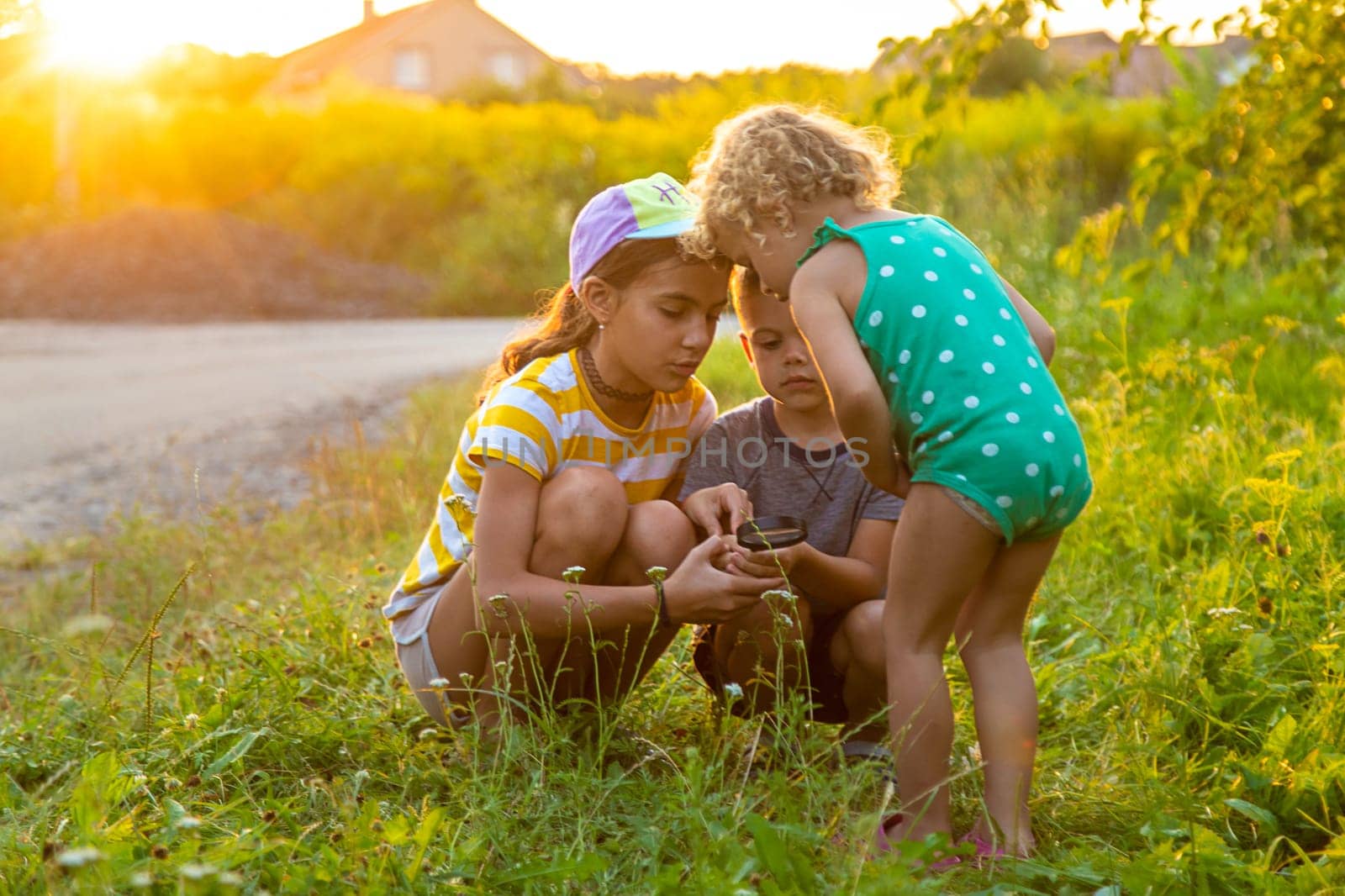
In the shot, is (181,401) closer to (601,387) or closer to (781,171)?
(601,387)

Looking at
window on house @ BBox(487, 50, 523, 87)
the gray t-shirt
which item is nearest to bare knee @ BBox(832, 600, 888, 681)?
the gray t-shirt

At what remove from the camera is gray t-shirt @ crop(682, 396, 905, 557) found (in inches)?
102

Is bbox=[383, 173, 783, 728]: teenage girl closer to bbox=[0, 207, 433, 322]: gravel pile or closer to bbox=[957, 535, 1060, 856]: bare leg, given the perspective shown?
bbox=[957, 535, 1060, 856]: bare leg

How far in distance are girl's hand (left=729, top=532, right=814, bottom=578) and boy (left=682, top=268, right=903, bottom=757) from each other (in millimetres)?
76

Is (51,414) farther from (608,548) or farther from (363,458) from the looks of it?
(608,548)

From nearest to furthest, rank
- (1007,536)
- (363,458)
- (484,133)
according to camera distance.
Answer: (1007,536), (363,458), (484,133)

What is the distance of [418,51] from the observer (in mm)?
44469

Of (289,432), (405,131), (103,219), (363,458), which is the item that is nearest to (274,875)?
(363,458)

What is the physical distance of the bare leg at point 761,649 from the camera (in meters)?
2.46

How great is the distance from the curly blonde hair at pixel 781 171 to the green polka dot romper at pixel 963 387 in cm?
Answer: 10

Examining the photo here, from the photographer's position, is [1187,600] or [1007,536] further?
[1187,600]

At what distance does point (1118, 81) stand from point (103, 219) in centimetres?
2742

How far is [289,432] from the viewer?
7.69 metres

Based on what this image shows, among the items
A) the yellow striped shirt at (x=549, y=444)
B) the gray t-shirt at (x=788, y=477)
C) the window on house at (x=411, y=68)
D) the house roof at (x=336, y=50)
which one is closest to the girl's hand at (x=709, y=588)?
the gray t-shirt at (x=788, y=477)
